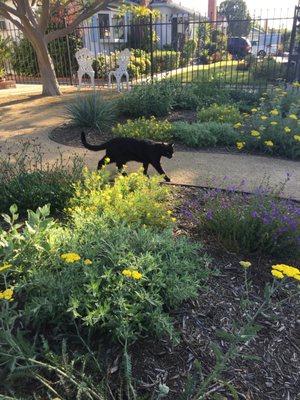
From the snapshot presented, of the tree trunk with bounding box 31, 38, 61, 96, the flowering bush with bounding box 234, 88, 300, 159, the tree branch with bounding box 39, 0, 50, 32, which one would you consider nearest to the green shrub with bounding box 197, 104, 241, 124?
the flowering bush with bounding box 234, 88, 300, 159

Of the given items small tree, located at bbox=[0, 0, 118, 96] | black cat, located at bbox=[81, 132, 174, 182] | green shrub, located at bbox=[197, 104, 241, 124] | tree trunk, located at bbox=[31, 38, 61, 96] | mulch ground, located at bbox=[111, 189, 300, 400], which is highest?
small tree, located at bbox=[0, 0, 118, 96]

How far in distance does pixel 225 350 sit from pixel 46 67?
11.1 meters

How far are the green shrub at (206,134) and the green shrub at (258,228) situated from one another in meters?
3.37

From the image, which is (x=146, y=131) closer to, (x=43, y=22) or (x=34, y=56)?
→ (x=43, y=22)

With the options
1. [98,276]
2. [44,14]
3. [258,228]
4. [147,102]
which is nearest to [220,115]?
[147,102]

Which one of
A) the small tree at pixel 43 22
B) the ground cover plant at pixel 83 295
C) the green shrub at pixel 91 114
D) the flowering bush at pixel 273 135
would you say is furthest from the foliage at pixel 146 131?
the small tree at pixel 43 22

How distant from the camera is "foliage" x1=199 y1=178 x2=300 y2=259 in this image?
3062mm

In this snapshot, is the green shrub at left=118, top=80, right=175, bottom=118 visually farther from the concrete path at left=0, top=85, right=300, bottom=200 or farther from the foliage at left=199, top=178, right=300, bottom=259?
the foliage at left=199, top=178, right=300, bottom=259

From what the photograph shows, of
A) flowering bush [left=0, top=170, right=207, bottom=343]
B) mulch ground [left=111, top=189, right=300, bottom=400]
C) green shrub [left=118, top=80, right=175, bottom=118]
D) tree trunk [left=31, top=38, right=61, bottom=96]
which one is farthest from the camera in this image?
tree trunk [left=31, top=38, right=61, bottom=96]

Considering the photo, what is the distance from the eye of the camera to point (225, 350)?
226 cm

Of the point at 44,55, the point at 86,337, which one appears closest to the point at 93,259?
the point at 86,337

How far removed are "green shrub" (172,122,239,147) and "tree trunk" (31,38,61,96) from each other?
6268 mm

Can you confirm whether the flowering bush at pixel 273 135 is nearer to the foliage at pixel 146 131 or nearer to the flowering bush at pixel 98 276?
the foliage at pixel 146 131

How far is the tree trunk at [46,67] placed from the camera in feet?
36.6
